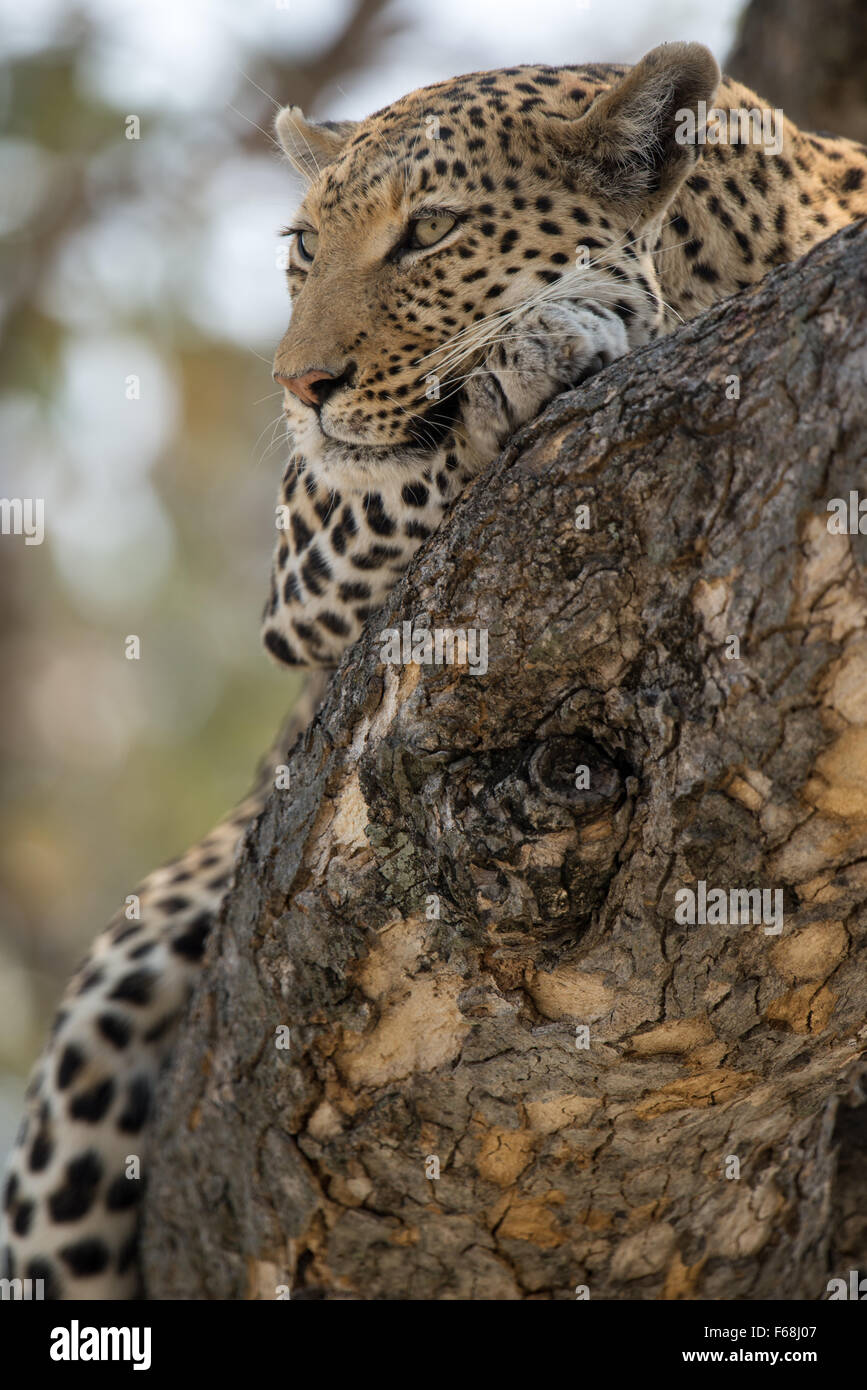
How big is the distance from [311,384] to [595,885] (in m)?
1.92

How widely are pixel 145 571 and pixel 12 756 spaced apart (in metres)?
4.79

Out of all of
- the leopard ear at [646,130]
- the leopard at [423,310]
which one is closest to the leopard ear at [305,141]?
the leopard at [423,310]

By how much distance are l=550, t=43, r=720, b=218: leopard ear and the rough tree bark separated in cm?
165

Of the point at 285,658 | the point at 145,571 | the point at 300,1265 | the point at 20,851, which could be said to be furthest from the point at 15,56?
the point at 300,1265

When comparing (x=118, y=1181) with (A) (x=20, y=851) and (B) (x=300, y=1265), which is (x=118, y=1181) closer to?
(B) (x=300, y=1265)

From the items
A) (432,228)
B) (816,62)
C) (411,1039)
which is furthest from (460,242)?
(816,62)

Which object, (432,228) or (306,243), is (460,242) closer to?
(432,228)

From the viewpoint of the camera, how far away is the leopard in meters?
3.91

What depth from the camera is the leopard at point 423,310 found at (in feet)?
12.8

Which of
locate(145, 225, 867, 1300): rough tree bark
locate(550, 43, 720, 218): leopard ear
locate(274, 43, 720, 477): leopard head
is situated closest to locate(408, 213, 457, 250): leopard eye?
locate(274, 43, 720, 477): leopard head

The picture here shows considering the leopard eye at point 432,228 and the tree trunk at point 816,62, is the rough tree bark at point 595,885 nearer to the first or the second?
the leopard eye at point 432,228

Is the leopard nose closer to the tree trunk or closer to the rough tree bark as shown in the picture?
the rough tree bark
